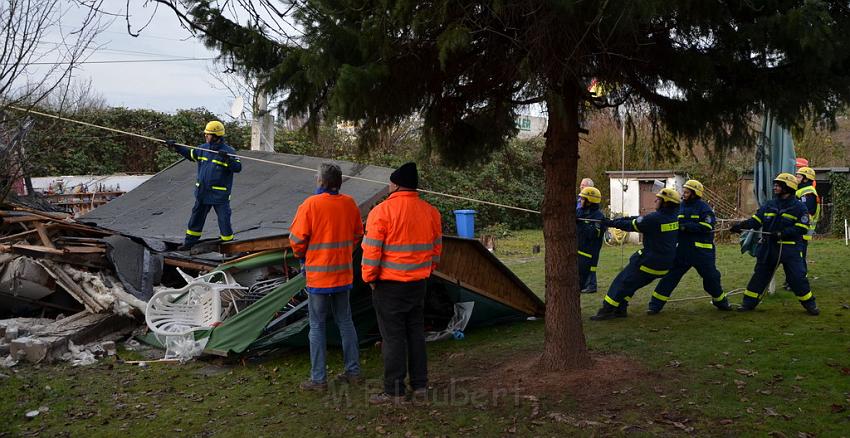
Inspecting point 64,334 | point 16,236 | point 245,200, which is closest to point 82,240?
point 16,236

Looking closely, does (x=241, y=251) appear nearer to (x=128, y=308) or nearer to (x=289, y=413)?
(x=128, y=308)

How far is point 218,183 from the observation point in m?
9.87

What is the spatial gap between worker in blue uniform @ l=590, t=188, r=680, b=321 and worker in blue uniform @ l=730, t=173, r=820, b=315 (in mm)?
1010

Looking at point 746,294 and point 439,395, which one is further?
point 746,294

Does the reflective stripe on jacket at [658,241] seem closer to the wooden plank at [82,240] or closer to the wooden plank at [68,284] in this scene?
the wooden plank at [68,284]

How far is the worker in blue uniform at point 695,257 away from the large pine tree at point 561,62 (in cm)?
243

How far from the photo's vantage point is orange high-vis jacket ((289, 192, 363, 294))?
6.25 m

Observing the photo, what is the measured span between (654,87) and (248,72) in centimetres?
335

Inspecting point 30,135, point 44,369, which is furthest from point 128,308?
point 30,135

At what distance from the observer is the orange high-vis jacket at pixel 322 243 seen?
20.5ft

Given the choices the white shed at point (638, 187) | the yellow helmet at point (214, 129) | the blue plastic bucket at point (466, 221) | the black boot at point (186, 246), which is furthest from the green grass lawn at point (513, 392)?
the white shed at point (638, 187)

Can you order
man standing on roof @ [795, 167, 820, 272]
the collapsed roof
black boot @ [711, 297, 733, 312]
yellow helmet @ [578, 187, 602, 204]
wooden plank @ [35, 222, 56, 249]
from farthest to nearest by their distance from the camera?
the collapsed roof
yellow helmet @ [578, 187, 602, 204]
man standing on roof @ [795, 167, 820, 272]
wooden plank @ [35, 222, 56, 249]
black boot @ [711, 297, 733, 312]

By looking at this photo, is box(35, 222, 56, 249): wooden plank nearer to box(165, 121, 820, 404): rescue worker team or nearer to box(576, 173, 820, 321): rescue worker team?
box(165, 121, 820, 404): rescue worker team

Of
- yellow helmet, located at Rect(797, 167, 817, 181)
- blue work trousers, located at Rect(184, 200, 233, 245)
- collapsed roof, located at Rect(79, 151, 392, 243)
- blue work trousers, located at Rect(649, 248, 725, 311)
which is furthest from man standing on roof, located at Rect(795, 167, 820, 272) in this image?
blue work trousers, located at Rect(184, 200, 233, 245)
